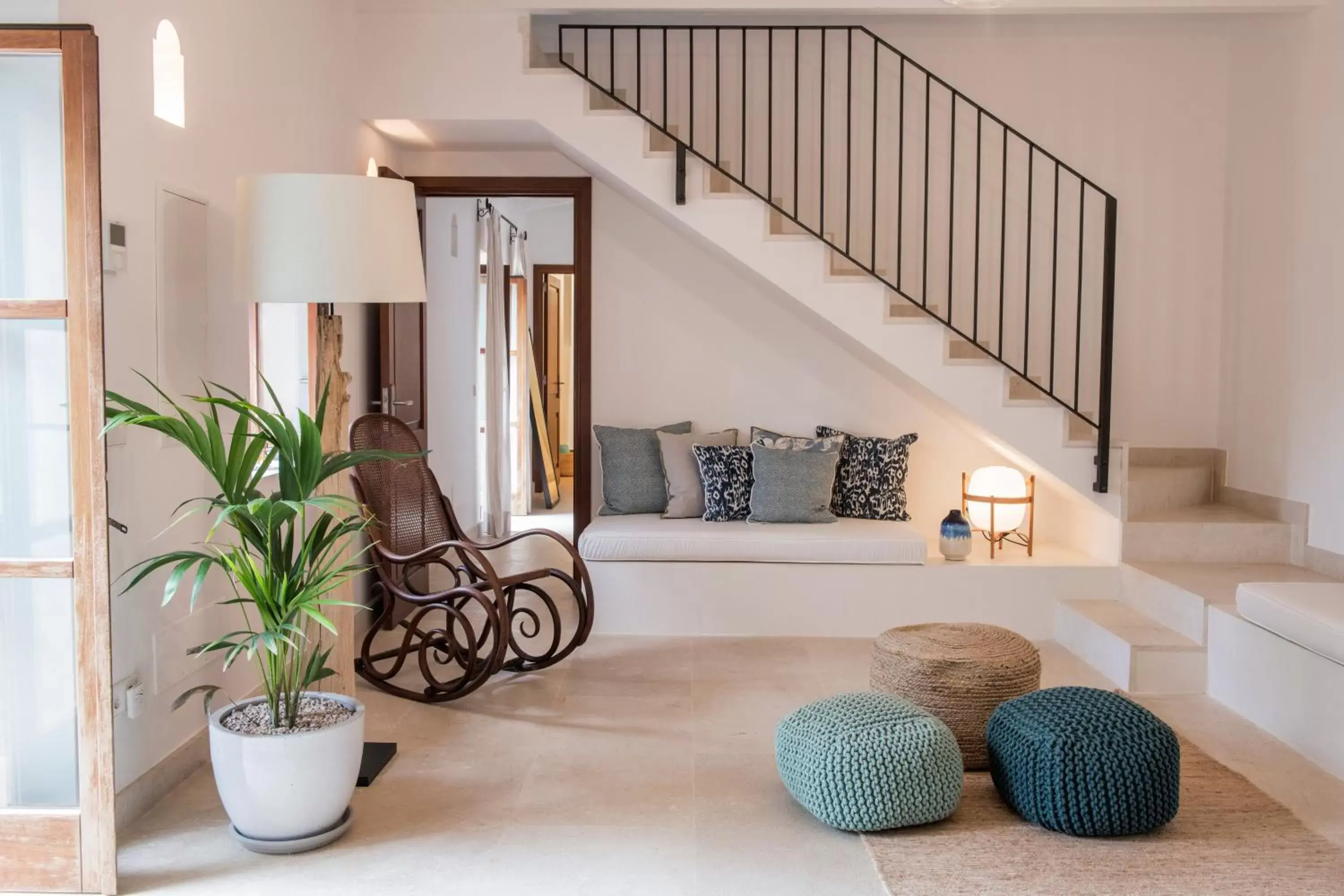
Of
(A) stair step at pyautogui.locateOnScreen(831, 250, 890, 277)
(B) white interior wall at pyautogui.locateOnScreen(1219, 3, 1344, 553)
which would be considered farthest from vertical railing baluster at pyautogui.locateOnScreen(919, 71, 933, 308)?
(B) white interior wall at pyautogui.locateOnScreen(1219, 3, 1344, 553)

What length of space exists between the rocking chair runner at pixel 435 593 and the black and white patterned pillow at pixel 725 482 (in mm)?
768

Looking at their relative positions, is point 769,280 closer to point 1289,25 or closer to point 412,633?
point 412,633

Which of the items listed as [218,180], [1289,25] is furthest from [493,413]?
[1289,25]

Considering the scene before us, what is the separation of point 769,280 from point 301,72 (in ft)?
7.12

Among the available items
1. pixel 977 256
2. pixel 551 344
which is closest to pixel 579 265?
pixel 977 256

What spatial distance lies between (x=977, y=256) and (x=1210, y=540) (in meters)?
1.71

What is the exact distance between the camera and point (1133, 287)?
5.80m

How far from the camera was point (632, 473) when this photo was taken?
18.5ft

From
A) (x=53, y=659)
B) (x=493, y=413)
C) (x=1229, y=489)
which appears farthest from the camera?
(x=493, y=413)

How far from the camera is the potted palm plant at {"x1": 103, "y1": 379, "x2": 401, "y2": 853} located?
9.21 ft

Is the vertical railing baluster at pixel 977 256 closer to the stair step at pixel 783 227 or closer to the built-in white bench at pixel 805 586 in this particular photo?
the stair step at pixel 783 227

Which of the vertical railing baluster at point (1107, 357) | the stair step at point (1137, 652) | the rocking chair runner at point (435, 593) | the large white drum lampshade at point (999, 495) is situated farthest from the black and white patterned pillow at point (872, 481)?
the rocking chair runner at point (435, 593)

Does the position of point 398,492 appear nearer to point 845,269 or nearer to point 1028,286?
point 845,269

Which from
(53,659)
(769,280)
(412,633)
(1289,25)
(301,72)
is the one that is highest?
(1289,25)
